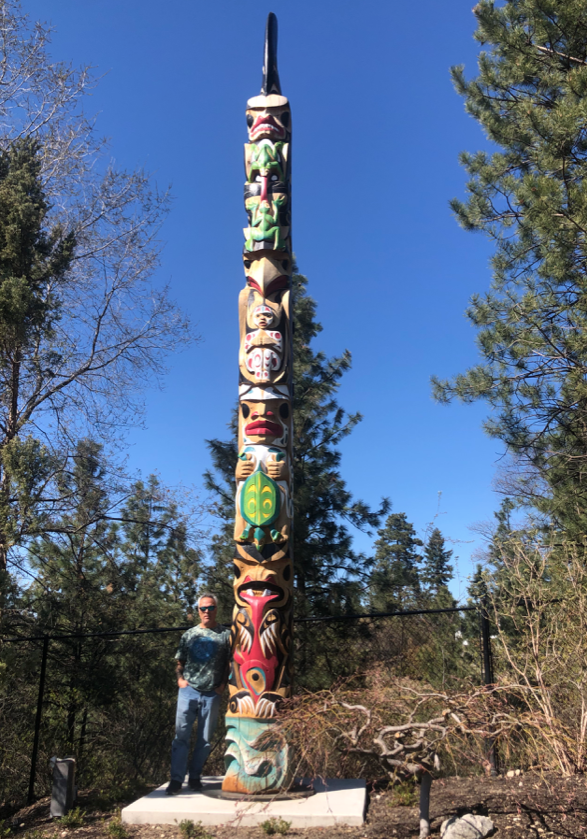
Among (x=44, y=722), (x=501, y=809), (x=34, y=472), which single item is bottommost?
(x=44, y=722)

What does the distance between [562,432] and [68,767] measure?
639 cm

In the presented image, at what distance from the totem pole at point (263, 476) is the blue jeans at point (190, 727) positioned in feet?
0.58

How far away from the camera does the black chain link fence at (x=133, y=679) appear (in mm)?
8531

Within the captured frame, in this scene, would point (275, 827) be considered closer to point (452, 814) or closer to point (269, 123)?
point (452, 814)

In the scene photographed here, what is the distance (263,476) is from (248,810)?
2675mm

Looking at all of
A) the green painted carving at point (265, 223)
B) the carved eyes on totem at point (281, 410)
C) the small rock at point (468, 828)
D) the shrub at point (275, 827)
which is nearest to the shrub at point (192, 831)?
the shrub at point (275, 827)

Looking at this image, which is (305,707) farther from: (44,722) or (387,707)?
(44,722)

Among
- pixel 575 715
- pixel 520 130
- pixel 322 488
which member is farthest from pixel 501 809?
pixel 520 130

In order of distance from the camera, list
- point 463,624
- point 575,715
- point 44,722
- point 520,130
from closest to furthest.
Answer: point 575,715
point 520,130
point 44,722
point 463,624

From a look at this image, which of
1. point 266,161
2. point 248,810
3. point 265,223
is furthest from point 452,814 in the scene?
point 266,161

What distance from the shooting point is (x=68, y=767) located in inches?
217

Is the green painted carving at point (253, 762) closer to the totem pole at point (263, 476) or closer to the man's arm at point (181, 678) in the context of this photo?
the totem pole at point (263, 476)

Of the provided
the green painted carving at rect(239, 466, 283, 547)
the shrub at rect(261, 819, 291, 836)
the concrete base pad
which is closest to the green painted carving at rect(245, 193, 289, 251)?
the green painted carving at rect(239, 466, 283, 547)

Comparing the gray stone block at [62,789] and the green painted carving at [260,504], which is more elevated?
the green painted carving at [260,504]
